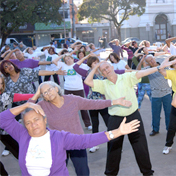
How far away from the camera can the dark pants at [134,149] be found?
372cm

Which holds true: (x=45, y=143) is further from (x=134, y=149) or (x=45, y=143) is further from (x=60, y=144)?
(x=134, y=149)

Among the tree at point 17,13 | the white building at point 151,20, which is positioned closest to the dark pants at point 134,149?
the tree at point 17,13

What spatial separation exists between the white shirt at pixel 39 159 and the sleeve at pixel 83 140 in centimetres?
18

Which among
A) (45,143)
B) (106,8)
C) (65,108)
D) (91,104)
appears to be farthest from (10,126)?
(106,8)

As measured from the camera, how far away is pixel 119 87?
371cm

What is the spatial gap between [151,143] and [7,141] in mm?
2799

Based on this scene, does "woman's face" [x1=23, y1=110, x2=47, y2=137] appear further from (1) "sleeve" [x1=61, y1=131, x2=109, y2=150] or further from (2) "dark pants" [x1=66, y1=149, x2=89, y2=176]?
(2) "dark pants" [x1=66, y1=149, x2=89, y2=176]

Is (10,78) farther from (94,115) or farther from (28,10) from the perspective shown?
(28,10)

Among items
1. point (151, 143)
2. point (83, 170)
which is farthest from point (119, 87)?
point (151, 143)

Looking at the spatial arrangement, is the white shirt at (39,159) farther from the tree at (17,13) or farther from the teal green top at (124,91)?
the tree at (17,13)

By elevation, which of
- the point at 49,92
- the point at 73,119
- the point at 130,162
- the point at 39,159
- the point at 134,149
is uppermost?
the point at 49,92

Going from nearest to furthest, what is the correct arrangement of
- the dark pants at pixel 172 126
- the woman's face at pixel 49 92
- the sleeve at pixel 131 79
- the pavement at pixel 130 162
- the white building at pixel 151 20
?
the woman's face at pixel 49 92, the sleeve at pixel 131 79, the pavement at pixel 130 162, the dark pants at pixel 172 126, the white building at pixel 151 20

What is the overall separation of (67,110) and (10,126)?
0.79 m

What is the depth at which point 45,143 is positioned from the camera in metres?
2.46
